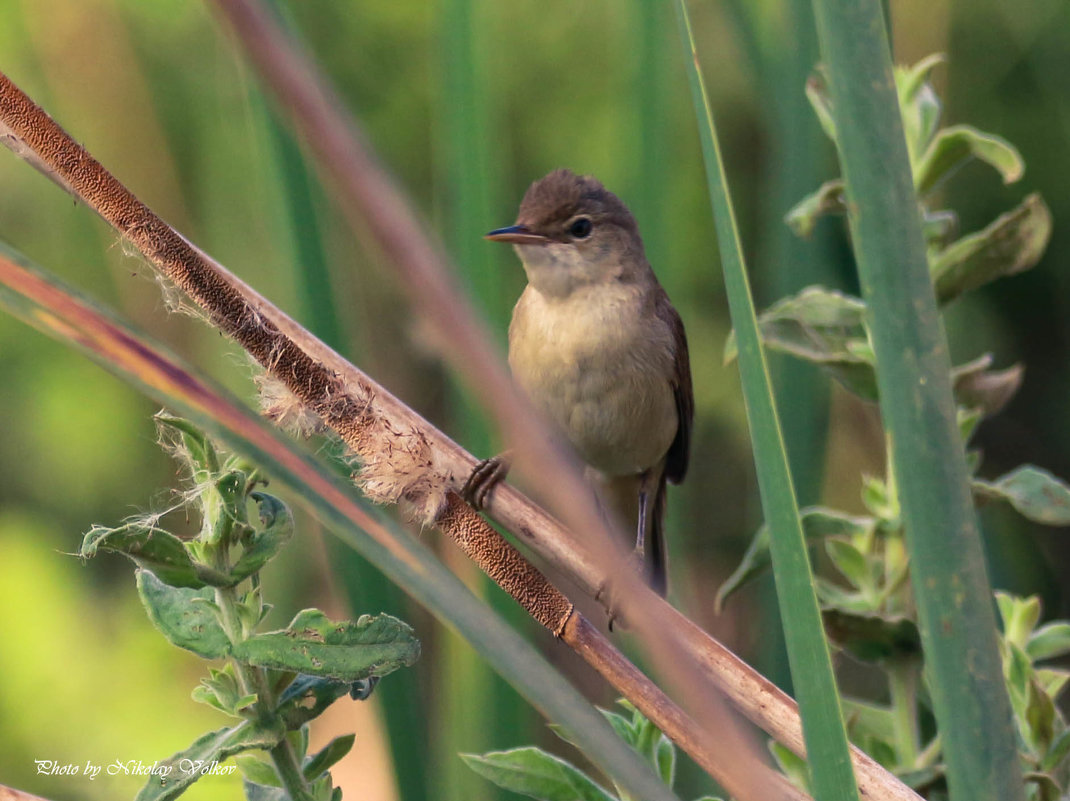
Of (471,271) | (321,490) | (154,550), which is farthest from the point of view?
(471,271)

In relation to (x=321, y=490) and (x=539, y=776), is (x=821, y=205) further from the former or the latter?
(x=321, y=490)

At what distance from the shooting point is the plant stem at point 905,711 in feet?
A: 3.54

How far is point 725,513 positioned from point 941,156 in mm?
1306

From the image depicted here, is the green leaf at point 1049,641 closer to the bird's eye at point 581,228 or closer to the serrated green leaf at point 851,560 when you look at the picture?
the serrated green leaf at point 851,560

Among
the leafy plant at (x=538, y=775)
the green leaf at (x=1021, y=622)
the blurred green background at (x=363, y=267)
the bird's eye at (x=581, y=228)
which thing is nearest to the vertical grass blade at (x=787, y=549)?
the leafy plant at (x=538, y=775)

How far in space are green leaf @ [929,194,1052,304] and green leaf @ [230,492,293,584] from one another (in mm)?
691

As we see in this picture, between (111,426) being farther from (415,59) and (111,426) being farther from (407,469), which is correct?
(407,469)

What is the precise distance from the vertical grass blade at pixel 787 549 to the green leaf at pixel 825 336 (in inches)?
18.3

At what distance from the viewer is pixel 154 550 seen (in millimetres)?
685

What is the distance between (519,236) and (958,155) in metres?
0.69

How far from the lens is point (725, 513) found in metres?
2.36

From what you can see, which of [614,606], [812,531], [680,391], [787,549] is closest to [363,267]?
[680,391]

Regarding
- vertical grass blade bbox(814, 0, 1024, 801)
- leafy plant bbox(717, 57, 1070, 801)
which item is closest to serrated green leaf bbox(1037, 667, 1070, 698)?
leafy plant bbox(717, 57, 1070, 801)

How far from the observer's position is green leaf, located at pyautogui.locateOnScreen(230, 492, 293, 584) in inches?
27.8
